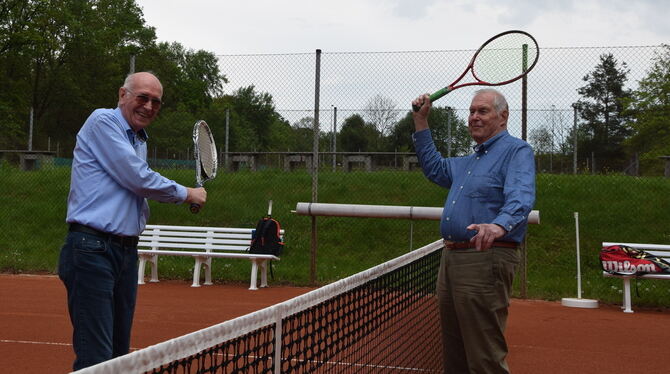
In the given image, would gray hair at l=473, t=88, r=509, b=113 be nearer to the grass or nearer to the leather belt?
the leather belt

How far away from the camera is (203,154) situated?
3865 mm

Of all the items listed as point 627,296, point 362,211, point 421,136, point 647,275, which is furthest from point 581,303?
point 421,136

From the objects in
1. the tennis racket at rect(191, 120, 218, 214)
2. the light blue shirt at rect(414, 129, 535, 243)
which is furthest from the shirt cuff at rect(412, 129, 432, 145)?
the tennis racket at rect(191, 120, 218, 214)

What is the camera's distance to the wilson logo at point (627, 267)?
8109mm

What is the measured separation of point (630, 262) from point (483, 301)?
552 cm

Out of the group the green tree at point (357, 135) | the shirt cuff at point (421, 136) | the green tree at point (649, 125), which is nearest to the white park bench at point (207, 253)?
the green tree at point (357, 135)

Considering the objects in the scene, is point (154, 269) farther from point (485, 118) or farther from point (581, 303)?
point (485, 118)

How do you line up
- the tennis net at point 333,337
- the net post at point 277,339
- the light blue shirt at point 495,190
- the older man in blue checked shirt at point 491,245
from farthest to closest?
the older man in blue checked shirt at point 491,245, the light blue shirt at point 495,190, the net post at point 277,339, the tennis net at point 333,337

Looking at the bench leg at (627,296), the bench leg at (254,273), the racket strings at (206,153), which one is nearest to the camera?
the racket strings at (206,153)

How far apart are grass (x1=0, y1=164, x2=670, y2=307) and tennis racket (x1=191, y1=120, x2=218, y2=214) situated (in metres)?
5.86

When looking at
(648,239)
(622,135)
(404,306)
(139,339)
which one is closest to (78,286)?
(404,306)

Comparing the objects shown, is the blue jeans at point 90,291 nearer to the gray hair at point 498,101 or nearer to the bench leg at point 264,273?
the gray hair at point 498,101

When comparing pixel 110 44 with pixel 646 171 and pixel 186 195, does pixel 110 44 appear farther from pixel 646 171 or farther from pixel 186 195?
pixel 186 195

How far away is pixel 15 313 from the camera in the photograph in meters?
7.26
